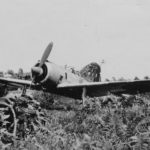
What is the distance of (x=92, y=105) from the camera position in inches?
324

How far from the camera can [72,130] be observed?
253 inches

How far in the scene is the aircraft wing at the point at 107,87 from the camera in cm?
1440

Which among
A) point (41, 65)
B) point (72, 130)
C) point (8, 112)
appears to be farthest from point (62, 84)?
point (8, 112)

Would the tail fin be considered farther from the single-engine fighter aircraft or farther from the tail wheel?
the tail wheel

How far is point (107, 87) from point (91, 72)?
3.84 m

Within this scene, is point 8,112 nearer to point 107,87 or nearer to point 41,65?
point 41,65

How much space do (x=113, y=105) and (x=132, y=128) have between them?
2526 millimetres

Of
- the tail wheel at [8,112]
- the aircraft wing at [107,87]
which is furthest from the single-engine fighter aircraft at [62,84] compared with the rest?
the tail wheel at [8,112]

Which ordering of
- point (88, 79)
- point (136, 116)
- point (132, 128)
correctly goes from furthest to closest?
point (88, 79)
point (136, 116)
point (132, 128)

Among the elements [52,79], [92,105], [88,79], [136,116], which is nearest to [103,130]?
[136,116]

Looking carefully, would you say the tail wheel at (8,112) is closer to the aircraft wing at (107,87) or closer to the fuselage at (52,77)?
the aircraft wing at (107,87)

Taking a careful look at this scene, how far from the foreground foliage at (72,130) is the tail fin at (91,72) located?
11727mm

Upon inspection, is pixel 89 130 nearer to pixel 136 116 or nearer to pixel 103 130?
pixel 103 130

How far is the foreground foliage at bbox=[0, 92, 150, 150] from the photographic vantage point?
427 cm
